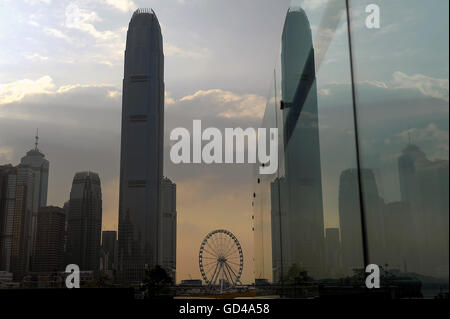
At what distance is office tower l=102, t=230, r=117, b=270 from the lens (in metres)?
51.5

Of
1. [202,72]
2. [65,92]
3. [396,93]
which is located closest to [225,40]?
[202,72]

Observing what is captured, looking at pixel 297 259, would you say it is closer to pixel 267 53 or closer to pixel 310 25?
pixel 310 25

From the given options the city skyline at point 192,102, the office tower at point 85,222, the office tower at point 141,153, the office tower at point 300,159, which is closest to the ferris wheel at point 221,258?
the city skyline at point 192,102

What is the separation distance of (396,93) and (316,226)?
5.66ft

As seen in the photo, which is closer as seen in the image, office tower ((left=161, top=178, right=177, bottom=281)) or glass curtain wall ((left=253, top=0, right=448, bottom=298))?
glass curtain wall ((left=253, top=0, right=448, bottom=298))

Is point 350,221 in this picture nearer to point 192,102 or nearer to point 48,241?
point 192,102

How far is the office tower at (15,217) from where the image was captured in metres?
40.1

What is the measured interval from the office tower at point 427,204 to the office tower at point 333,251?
977mm

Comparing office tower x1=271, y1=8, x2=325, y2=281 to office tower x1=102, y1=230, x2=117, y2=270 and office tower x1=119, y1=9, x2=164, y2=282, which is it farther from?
office tower x1=119, y1=9, x2=164, y2=282

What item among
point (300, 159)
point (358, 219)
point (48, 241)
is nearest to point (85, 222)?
point (48, 241)

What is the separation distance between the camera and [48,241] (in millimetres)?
43312

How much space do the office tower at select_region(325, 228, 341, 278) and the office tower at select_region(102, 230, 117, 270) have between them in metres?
48.3

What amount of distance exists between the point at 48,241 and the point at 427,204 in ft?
149

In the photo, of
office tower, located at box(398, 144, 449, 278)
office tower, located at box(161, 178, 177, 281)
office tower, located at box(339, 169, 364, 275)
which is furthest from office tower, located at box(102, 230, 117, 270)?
office tower, located at box(398, 144, 449, 278)
